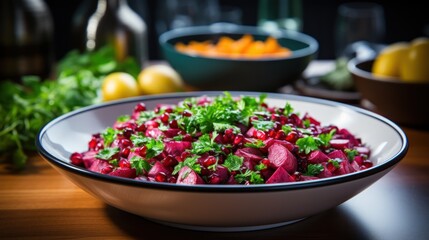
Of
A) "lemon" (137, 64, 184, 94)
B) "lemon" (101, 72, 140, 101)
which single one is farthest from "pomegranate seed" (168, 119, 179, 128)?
"lemon" (137, 64, 184, 94)

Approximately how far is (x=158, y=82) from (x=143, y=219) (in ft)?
3.03

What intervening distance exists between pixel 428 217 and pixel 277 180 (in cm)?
37

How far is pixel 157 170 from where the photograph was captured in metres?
1.26

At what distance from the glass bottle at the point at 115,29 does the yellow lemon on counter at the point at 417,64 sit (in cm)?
102

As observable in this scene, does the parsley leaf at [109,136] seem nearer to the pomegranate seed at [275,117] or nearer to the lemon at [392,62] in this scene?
the pomegranate seed at [275,117]

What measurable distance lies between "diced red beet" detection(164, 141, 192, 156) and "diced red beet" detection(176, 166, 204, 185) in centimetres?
8

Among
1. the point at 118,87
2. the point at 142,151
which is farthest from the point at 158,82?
the point at 142,151

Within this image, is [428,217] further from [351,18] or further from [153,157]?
[351,18]

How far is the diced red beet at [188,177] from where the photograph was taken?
1205 mm

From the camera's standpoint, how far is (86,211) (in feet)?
4.57

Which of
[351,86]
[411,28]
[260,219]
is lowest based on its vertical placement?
[411,28]

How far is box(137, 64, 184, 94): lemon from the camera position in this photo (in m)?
2.20

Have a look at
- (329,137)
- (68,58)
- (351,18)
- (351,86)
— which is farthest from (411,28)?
(329,137)

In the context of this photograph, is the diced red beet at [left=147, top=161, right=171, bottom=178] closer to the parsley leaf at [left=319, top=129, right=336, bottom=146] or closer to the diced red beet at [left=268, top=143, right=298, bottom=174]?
the diced red beet at [left=268, top=143, right=298, bottom=174]
